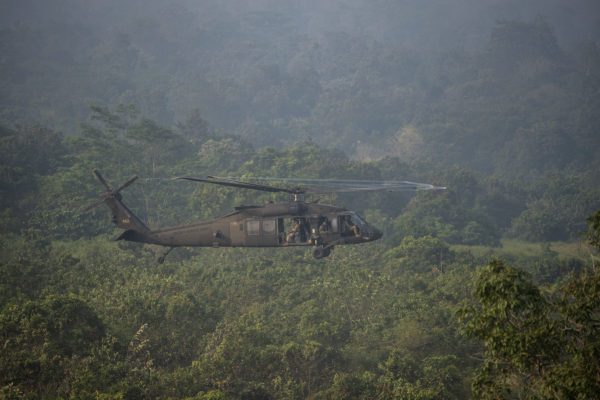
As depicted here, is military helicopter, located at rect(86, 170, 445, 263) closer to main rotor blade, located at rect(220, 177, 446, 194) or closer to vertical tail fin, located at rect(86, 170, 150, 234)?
main rotor blade, located at rect(220, 177, 446, 194)

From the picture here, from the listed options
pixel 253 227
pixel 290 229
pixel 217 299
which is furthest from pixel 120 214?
pixel 290 229

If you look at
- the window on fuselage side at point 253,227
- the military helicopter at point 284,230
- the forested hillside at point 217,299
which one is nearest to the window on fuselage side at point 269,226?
the military helicopter at point 284,230

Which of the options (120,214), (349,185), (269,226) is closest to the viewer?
(269,226)

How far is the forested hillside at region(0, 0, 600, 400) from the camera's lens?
11383 mm

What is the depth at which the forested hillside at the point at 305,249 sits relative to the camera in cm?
1138

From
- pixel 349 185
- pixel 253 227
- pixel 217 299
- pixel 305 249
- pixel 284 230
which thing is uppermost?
pixel 349 185

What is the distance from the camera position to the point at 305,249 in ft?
94.7

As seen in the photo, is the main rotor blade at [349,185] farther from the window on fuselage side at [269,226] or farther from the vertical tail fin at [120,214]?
the vertical tail fin at [120,214]

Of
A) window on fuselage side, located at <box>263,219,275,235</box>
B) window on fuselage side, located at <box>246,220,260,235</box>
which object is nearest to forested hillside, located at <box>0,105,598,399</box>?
window on fuselage side, located at <box>246,220,260,235</box>

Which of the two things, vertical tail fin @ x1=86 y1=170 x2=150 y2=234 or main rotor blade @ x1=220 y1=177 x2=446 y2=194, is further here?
vertical tail fin @ x1=86 y1=170 x2=150 y2=234

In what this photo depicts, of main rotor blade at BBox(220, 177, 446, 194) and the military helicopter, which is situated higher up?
main rotor blade at BBox(220, 177, 446, 194)

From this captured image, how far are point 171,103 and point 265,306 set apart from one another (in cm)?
8536

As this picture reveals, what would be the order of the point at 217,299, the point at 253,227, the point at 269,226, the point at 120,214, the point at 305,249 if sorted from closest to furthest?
the point at 269,226 < the point at 253,227 < the point at 120,214 < the point at 217,299 < the point at 305,249

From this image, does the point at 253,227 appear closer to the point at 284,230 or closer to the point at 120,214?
the point at 284,230
